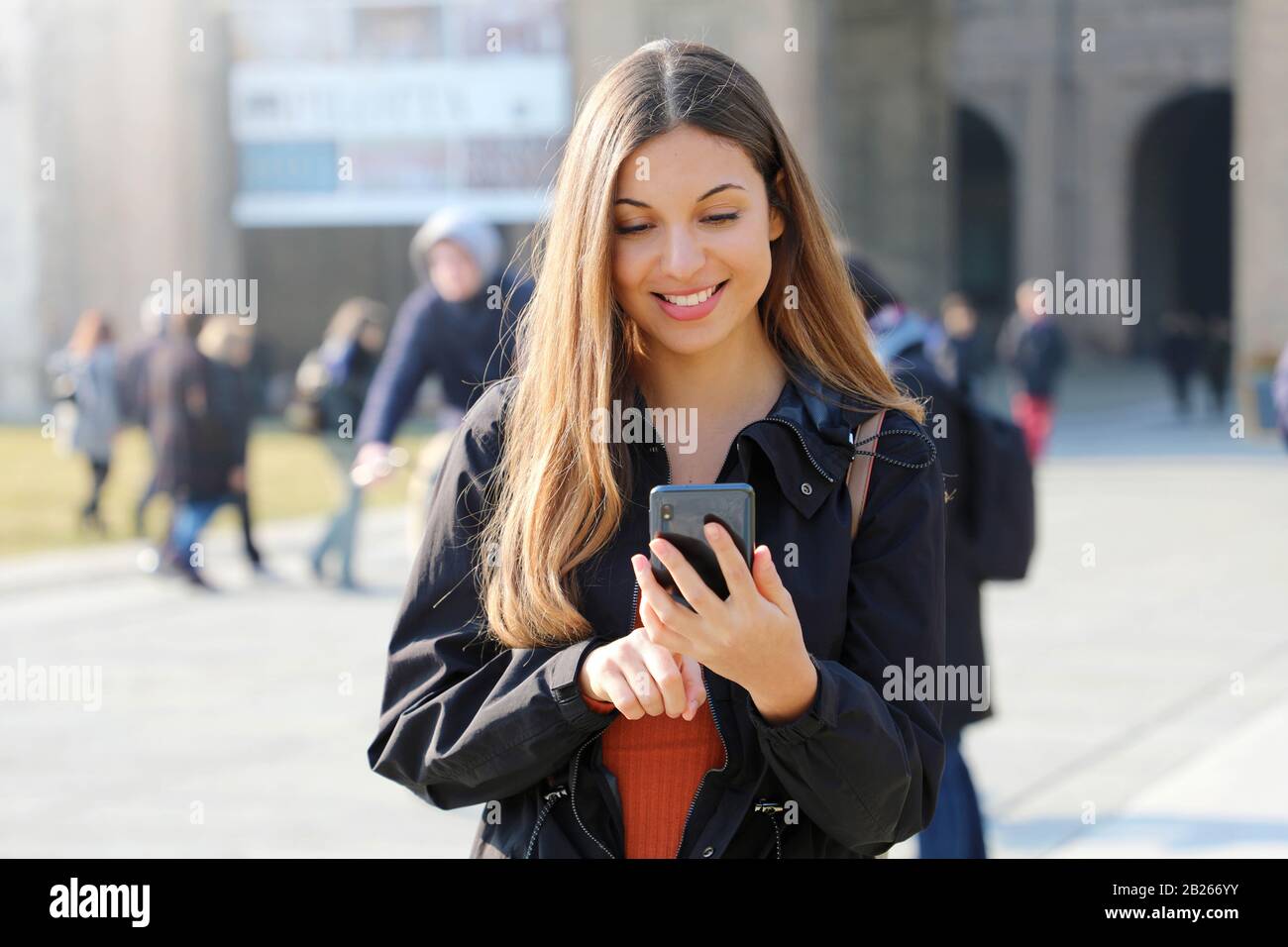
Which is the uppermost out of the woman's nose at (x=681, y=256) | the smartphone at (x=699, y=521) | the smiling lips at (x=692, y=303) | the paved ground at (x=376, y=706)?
A: the woman's nose at (x=681, y=256)

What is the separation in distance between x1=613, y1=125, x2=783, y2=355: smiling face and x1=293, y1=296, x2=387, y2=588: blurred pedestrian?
8793mm

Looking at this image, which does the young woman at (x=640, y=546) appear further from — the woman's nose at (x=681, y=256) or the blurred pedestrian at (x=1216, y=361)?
the blurred pedestrian at (x=1216, y=361)

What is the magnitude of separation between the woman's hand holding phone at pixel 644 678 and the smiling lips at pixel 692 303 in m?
0.46

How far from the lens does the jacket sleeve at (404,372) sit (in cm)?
727

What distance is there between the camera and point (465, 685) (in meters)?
2.25

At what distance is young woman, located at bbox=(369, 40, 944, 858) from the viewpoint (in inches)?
87.3

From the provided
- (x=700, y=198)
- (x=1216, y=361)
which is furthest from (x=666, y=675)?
(x=1216, y=361)

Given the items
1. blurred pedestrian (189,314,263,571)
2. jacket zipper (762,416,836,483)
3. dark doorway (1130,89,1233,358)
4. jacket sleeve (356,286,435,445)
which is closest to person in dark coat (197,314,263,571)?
blurred pedestrian (189,314,263,571)

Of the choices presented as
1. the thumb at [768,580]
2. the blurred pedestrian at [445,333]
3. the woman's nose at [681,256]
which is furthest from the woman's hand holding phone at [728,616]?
the blurred pedestrian at [445,333]

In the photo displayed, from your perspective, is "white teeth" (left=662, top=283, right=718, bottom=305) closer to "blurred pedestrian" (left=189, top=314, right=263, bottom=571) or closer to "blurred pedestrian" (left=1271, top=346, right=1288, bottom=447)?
"blurred pedestrian" (left=1271, top=346, right=1288, bottom=447)

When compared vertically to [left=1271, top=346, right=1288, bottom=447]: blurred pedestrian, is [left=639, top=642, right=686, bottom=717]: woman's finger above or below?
below

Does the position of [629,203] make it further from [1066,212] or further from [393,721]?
[1066,212]

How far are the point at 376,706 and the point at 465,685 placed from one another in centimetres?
548

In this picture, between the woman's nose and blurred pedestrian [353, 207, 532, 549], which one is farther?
blurred pedestrian [353, 207, 532, 549]
